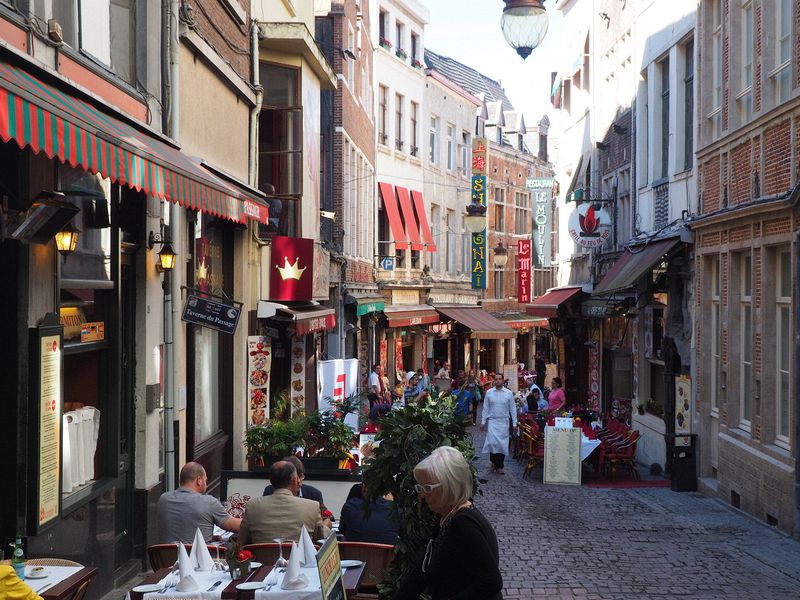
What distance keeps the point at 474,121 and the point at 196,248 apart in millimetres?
35569

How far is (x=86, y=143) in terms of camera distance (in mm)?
5668

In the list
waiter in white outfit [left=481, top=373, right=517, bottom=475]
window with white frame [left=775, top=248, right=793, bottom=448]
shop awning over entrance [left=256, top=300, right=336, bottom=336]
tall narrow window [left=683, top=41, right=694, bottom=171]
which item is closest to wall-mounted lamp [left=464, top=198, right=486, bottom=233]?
waiter in white outfit [left=481, top=373, right=517, bottom=475]

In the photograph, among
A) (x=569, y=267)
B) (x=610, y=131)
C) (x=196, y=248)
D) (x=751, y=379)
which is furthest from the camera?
(x=569, y=267)

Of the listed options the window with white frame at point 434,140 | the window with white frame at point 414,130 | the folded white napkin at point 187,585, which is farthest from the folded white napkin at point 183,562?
the window with white frame at point 434,140

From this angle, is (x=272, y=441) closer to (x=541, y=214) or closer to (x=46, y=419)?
(x=46, y=419)

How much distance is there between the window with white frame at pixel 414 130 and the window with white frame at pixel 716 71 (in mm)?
21772

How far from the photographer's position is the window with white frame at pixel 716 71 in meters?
16.2

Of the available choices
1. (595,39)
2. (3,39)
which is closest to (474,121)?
(595,39)

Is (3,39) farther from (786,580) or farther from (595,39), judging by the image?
(595,39)

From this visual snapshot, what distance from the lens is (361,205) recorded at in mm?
29875

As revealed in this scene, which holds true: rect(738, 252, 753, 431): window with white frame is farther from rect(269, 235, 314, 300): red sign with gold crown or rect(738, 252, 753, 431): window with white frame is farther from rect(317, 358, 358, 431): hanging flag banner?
rect(269, 235, 314, 300): red sign with gold crown

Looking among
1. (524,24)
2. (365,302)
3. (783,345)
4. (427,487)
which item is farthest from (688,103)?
(427,487)

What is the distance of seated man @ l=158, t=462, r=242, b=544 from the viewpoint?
8109 millimetres

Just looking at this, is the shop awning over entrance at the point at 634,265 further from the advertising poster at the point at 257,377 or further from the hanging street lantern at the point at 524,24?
the hanging street lantern at the point at 524,24
